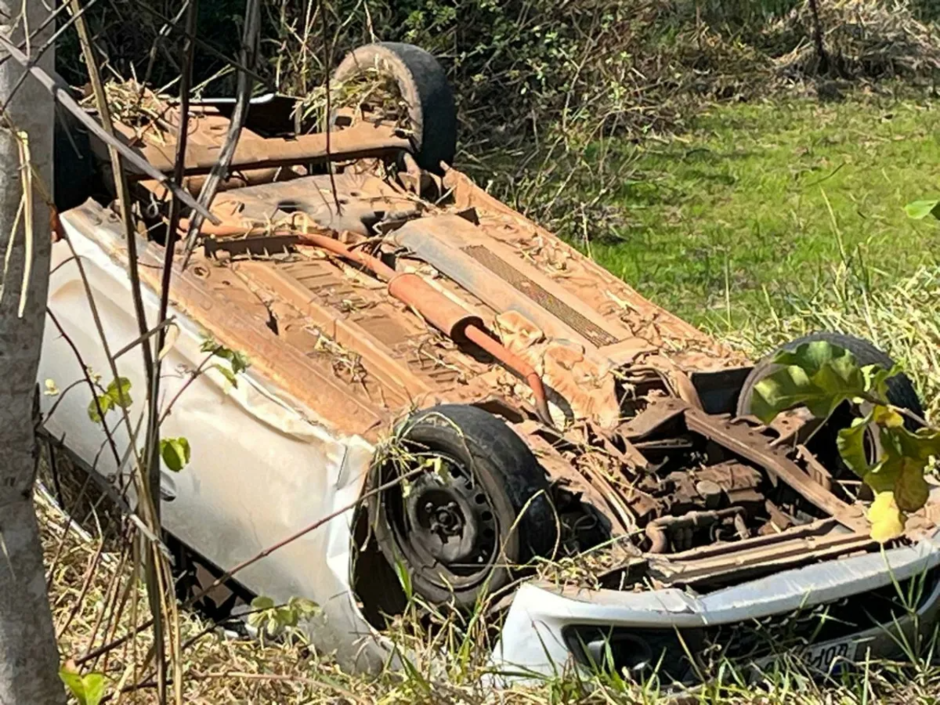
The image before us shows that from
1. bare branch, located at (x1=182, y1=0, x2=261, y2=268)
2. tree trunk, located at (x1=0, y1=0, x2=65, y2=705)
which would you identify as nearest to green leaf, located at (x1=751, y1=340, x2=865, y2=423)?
bare branch, located at (x1=182, y1=0, x2=261, y2=268)

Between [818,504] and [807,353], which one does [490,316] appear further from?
[807,353]

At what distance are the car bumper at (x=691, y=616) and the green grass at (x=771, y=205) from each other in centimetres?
292

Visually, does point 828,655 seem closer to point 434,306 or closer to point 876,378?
point 434,306

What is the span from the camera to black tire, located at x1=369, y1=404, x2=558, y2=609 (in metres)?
3.71

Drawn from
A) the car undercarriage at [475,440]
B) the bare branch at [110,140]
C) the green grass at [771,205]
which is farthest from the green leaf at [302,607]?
the green grass at [771,205]

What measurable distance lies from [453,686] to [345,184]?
267cm

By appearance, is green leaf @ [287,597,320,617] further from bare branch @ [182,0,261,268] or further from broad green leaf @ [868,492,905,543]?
broad green leaf @ [868,492,905,543]

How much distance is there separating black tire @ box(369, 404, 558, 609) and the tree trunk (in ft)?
3.76

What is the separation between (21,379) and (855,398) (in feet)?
4.92

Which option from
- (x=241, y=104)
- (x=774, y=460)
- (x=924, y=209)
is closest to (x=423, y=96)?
(x=774, y=460)

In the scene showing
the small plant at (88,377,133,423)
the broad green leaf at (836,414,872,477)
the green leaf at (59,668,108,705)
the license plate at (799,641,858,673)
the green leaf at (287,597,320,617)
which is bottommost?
the license plate at (799,641,858,673)

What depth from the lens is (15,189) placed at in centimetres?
244

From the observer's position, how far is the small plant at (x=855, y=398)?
158 centimetres

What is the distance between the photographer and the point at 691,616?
356cm
